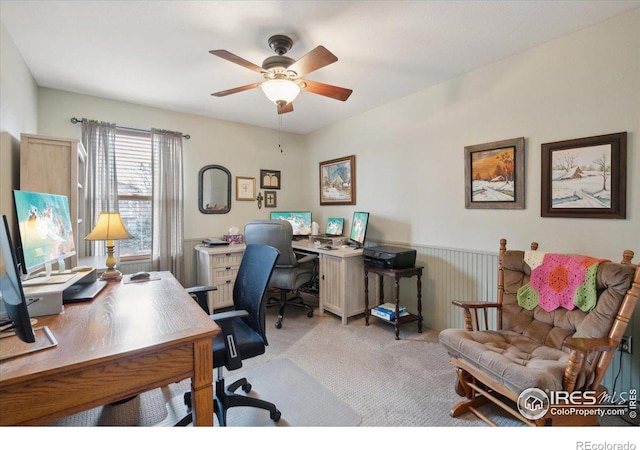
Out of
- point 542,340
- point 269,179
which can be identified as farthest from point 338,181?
point 542,340

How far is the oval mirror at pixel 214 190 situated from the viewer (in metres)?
3.77

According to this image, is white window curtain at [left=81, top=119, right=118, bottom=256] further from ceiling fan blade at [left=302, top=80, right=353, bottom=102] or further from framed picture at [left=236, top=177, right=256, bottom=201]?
ceiling fan blade at [left=302, top=80, right=353, bottom=102]

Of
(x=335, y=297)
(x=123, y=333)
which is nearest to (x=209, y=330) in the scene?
(x=123, y=333)

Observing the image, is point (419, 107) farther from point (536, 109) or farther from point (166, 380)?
point (166, 380)

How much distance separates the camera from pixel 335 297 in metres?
3.21

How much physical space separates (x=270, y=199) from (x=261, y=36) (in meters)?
2.53

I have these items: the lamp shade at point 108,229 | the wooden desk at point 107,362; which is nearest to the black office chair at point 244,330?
the wooden desk at point 107,362

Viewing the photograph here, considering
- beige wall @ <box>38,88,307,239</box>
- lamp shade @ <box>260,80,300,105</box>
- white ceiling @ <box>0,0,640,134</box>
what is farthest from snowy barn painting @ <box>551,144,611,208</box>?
beige wall @ <box>38,88,307,239</box>

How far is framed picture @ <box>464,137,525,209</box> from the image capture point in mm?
2354

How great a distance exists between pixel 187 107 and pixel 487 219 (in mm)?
3430

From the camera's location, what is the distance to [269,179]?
171 inches

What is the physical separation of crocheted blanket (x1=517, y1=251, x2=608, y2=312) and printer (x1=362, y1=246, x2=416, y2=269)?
3.34 feet

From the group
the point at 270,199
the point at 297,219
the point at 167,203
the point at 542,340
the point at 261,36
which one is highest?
the point at 261,36

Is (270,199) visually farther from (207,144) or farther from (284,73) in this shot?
(284,73)
